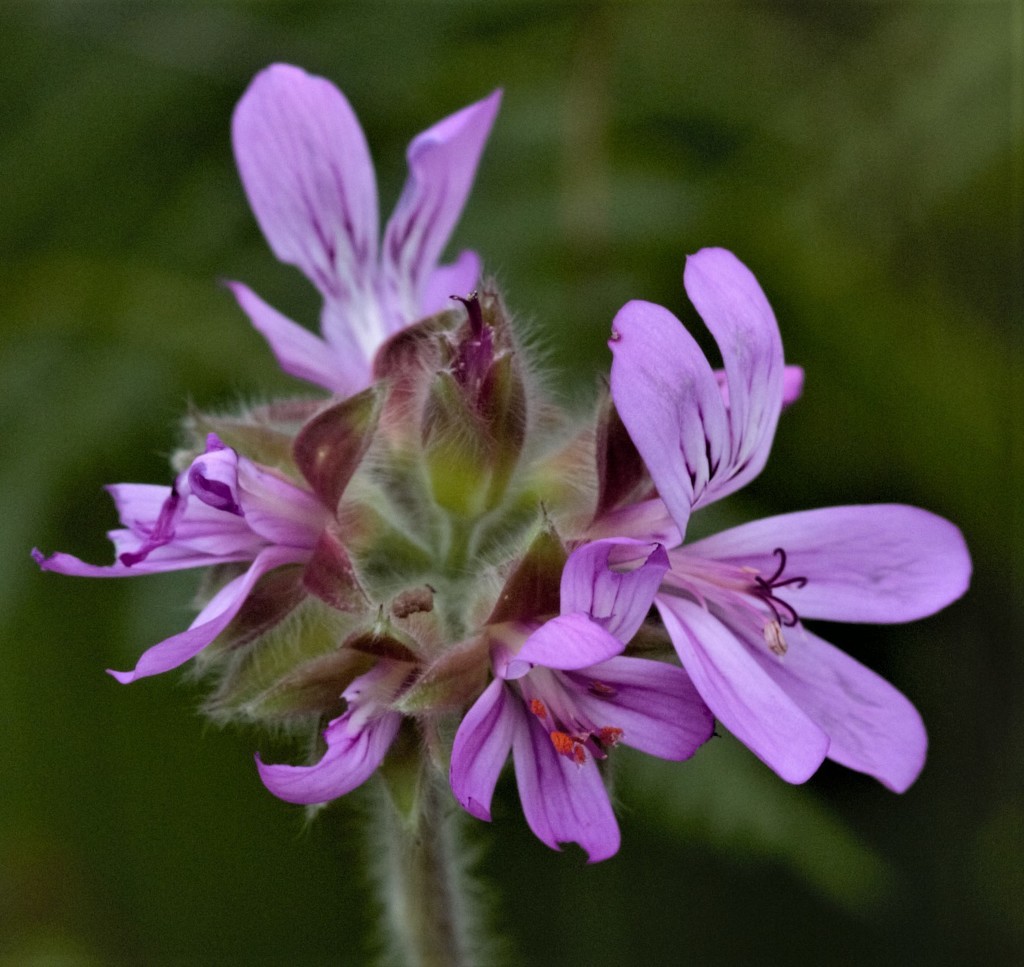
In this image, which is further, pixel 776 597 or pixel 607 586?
pixel 776 597

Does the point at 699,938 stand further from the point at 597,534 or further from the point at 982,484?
the point at 597,534

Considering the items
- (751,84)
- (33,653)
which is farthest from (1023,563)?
(33,653)

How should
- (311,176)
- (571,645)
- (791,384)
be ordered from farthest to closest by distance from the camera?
(311,176)
(791,384)
(571,645)

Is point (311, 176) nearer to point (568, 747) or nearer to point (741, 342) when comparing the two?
point (741, 342)

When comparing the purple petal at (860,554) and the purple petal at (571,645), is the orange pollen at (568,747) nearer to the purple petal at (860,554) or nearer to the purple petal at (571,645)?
the purple petal at (571,645)

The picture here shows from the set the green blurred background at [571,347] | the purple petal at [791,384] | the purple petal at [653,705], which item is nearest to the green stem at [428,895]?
the purple petal at [653,705]

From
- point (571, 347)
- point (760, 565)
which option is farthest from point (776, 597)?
point (571, 347)
